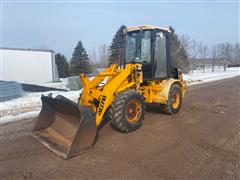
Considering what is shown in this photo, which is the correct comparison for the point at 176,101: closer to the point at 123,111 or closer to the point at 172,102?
the point at 172,102

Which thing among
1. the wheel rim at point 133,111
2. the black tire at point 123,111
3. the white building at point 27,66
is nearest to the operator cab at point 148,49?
the wheel rim at point 133,111

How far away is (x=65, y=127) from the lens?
464cm

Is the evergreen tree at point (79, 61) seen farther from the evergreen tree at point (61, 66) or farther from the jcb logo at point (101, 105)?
the jcb logo at point (101, 105)

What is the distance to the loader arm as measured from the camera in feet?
15.3

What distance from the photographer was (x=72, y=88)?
14188 mm

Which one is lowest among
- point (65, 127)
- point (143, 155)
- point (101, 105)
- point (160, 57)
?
point (143, 155)

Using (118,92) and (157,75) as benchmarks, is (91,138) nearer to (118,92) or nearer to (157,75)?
(118,92)

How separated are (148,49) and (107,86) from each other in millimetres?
1877

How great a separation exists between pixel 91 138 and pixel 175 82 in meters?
3.77

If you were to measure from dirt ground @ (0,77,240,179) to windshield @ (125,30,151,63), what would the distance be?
184 centimetres

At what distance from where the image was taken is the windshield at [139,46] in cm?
604

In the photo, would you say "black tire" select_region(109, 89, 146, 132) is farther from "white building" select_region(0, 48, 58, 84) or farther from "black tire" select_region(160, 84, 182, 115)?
"white building" select_region(0, 48, 58, 84)

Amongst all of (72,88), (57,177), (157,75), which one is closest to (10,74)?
(72,88)

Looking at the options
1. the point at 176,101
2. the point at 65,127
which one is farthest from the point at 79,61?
the point at 65,127
